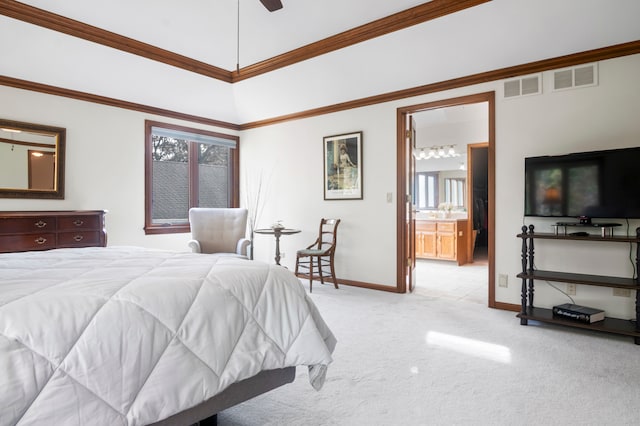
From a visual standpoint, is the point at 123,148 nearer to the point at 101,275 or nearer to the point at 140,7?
the point at 140,7

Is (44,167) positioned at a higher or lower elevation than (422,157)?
lower

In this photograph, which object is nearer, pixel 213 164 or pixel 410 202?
pixel 410 202

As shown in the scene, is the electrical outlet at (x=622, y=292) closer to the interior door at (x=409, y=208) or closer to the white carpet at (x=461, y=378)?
the white carpet at (x=461, y=378)

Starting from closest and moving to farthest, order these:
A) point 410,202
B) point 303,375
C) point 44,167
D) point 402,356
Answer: point 303,375, point 402,356, point 44,167, point 410,202

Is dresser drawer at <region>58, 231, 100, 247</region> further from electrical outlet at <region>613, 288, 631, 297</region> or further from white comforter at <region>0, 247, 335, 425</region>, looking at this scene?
electrical outlet at <region>613, 288, 631, 297</region>

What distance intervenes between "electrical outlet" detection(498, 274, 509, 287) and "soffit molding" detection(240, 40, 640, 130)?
6.49ft

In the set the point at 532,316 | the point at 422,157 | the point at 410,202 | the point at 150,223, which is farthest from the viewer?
the point at 422,157

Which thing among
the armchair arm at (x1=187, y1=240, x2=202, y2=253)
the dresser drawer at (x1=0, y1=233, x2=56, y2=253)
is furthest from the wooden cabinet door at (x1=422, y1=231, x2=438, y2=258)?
the dresser drawer at (x1=0, y1=233, x2=56, y2=253)

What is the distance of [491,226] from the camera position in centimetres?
389

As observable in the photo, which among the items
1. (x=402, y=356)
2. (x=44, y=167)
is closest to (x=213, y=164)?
(x=44, y=167)

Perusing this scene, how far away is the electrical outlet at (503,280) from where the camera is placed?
12.5ft

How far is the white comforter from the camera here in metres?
1.04

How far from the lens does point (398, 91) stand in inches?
176

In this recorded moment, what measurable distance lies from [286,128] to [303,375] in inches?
157
